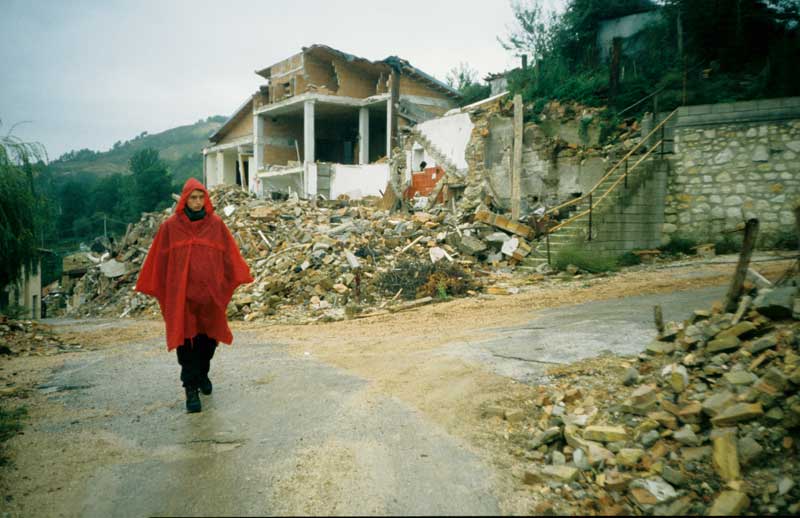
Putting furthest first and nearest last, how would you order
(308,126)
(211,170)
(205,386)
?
(211,170) < (308,126) < (205,386)

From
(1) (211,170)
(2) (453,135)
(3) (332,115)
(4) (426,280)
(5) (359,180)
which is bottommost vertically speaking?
(4) (426,280)

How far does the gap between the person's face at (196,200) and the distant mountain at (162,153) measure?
76330 mm

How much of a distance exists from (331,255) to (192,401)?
793 centimetres

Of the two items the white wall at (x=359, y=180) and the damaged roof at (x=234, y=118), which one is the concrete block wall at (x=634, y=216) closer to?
the white wall at (x=359, y=180)

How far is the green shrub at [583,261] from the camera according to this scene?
10.8 m

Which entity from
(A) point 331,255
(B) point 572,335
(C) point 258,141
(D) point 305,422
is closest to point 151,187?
(C) point 258,141

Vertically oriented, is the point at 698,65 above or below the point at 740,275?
above

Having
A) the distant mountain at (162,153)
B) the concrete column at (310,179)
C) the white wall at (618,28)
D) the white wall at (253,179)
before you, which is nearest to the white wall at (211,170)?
the white wall at (253,179)

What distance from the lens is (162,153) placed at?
9744 cm

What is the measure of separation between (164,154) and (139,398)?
10426cm

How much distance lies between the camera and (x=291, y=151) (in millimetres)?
27781

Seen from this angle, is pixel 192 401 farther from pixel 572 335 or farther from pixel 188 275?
pixel 572 335

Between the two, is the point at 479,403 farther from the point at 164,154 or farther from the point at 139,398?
the point at 164,154

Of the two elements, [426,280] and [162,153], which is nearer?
[426,280]
